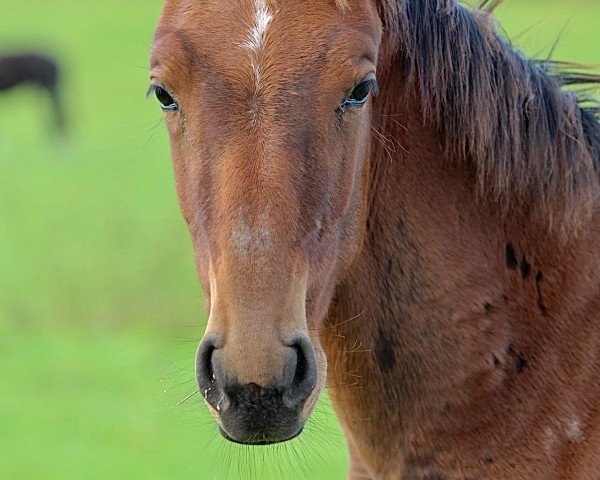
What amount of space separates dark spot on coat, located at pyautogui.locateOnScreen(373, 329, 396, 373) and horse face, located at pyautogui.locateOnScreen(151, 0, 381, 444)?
0.31 meters

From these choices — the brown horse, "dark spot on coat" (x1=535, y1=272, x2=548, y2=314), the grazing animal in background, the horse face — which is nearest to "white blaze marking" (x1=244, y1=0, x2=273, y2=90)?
the horse face

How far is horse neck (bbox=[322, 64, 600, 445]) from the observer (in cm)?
303

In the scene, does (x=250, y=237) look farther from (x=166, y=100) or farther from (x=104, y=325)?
(x=104, y=325)

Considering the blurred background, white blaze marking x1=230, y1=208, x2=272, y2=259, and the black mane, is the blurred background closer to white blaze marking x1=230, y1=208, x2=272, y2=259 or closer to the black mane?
the black mane

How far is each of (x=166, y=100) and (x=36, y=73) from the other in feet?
83.4


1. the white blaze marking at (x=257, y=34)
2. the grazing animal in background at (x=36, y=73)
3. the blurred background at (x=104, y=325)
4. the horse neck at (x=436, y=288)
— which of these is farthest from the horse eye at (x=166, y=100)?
the grazing animal in background at (x=36, y=73)

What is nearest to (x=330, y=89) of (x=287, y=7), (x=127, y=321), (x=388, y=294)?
(x=287, y=7)

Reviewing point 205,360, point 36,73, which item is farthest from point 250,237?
point 36,73

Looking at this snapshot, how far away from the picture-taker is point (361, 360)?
10.1 ft

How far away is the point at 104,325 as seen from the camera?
12156mm

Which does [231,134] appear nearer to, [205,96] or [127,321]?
[205,96]

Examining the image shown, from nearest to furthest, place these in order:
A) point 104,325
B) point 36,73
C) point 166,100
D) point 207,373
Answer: point 207,373, point 166,100, point 104,325, point 36,73

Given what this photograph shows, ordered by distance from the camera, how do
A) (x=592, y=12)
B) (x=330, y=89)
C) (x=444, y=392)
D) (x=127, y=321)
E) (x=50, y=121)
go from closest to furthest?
1. (x=330, y=89)
2. (x=444, y=392)
3. (x=127, y=321)
4. (x=50, y=121)
5. (x=592, y=12)

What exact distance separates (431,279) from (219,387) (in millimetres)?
865
